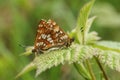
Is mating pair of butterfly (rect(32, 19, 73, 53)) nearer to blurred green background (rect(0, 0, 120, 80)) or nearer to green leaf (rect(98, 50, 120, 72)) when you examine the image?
green leaf (rect(98, 50, 120, 72))

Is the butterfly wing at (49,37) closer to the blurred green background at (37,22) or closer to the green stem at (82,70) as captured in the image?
the green stem at (82,70)

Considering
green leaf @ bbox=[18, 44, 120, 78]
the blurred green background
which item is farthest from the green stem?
the blurred green background

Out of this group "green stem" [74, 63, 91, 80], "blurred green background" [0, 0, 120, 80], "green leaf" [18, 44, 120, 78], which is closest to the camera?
"green leaf" [18, 44, 120, 78]

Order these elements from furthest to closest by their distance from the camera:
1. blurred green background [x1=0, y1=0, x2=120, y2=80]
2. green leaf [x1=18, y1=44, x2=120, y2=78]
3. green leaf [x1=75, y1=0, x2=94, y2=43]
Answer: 1. blurred green background [x1=0, y1=0, x2=120, y2=80]
2. green leaf [x1=75, y1=0, x2=94, y2=43]
3. green leaf [x1=18, y1=44, x2=120, y2=78]

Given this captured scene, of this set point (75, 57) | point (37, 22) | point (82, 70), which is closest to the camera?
point (75, 57)

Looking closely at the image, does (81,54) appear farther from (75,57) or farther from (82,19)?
(82,19)

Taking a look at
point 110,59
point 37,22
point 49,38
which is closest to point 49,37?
point 49,38

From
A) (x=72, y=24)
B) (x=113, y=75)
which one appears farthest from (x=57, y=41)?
(x=72, y=24)

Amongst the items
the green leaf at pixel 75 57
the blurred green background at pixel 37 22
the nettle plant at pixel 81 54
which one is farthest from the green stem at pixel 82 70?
A: the blurred green background at pixel 37 22
